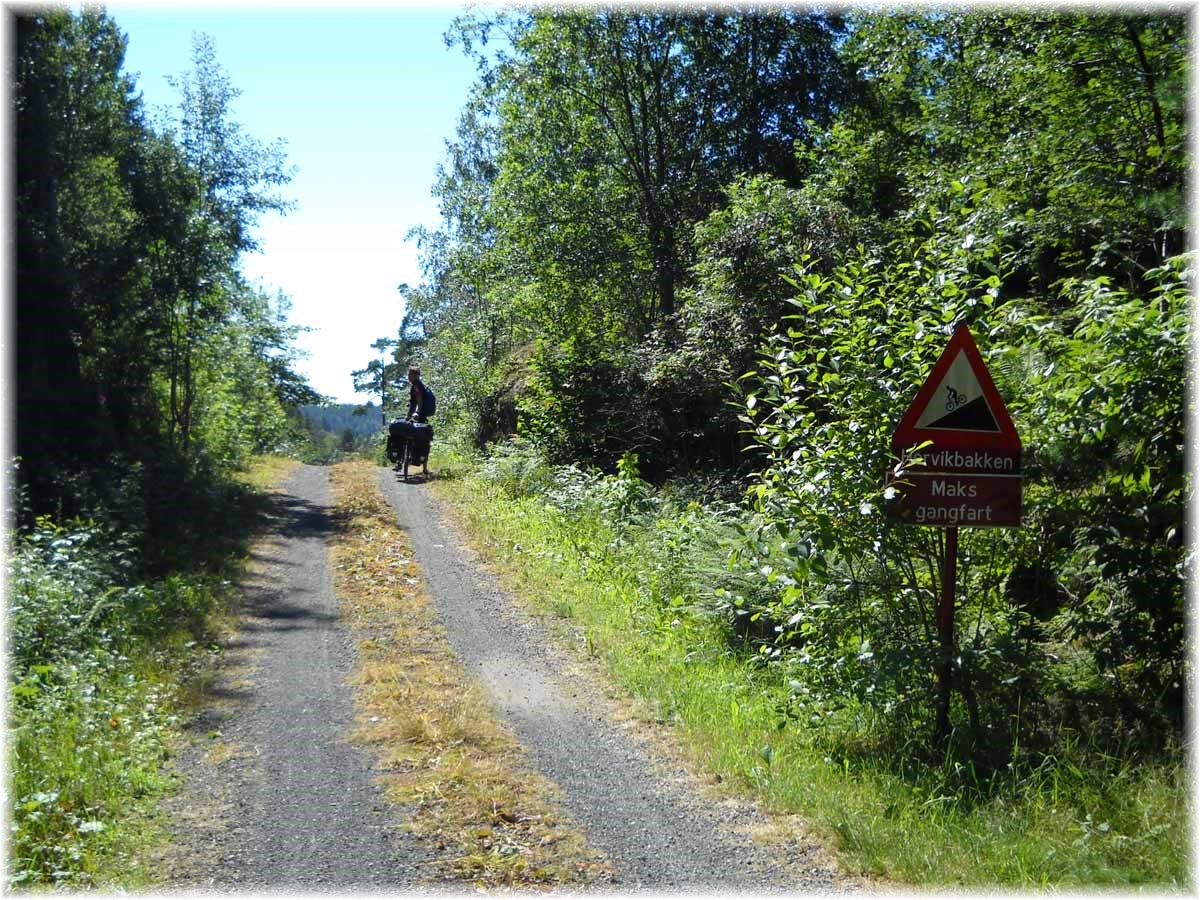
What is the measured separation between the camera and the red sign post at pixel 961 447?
5875 mm

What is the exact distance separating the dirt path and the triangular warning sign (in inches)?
144

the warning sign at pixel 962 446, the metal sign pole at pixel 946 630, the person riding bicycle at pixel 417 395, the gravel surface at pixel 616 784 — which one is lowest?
the gravel surface at pixel 616 784

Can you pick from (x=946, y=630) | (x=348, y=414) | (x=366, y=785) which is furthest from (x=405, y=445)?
(x=348, y=414)

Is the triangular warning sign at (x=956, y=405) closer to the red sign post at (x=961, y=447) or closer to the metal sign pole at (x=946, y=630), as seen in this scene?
the red sign post at (x=961, y=447)

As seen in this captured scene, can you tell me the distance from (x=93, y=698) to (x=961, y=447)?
638 centimetres

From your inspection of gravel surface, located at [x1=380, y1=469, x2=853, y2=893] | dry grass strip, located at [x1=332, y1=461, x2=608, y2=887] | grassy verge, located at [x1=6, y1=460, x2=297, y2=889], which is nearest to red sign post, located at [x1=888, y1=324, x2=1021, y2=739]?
gravel surface, located at [x1=380, y1=469, x2=853, y2=893]

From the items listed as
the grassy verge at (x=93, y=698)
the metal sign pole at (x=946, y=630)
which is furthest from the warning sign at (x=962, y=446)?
the grassy verge at (x=93, y=698)

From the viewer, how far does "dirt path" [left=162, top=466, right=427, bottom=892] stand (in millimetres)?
4973

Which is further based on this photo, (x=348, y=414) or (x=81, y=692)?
(x=348, y=414)

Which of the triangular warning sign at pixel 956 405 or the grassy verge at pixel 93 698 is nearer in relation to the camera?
the grassy verge at pixel 93 698

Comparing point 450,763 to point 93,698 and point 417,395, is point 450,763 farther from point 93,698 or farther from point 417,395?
point 417,395

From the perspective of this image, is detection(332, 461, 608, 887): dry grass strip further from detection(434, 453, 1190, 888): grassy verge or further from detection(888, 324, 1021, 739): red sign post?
detection(888, 324, 1021, 739): red sign post

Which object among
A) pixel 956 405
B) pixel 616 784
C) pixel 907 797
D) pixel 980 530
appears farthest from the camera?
pixel 980 530

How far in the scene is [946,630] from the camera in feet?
20.6
